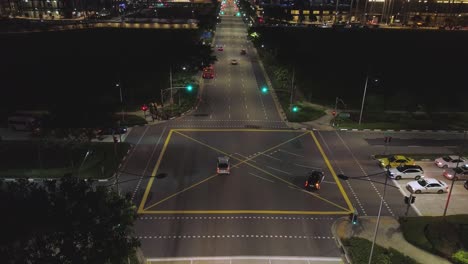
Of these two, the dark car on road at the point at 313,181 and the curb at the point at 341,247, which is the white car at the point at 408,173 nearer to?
the dark car on road at the point at 313,181

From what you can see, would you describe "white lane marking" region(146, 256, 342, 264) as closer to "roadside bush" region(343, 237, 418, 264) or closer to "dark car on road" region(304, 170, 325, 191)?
"roadside bush" region(343, 237, 418, 264)

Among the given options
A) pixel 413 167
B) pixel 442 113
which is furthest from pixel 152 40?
pixel 413 167

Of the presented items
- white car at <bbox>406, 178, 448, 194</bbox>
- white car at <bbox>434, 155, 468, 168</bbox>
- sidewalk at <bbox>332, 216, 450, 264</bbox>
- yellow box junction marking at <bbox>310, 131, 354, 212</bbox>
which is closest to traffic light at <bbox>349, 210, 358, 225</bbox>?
sidewalk at <bbox>332, 216, 450, 264</bbox>

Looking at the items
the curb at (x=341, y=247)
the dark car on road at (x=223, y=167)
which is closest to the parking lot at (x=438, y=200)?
the curb at (x=341, y=247)

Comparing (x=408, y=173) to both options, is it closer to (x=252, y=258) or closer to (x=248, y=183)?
(x=248, y=183)

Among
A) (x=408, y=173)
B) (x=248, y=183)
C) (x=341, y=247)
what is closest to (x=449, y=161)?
(x=408, y=173)

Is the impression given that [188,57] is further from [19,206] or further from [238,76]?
[19,206]
